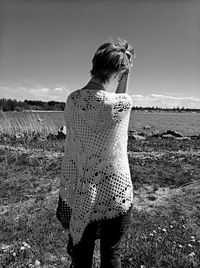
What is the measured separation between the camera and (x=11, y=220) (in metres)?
5.03

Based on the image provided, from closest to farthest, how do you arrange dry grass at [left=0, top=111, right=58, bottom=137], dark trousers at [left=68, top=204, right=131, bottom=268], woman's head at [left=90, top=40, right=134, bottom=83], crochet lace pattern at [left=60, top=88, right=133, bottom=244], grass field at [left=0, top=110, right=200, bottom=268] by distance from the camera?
woman's head at [left=90, top=40, right=134, bottom=83]
crochet lace pattern at [left=60, top=88, right=133, bottom=244]
dark trousers at [left=68, top=204, right=131, bottom=268]
grass field at [left=0, top=110, right=200, bottom=268]
dry grass at [left=0, top=111, right=58, bottom=137]

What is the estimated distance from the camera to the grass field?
3688 mm

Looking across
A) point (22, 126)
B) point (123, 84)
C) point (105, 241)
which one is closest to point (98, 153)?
point (123, 84)

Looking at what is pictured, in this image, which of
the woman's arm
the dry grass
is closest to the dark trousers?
the woman's arm

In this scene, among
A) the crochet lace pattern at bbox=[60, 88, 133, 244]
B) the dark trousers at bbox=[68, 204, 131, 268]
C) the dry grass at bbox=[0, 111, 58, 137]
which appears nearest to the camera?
the crochet lace pattern at bbox=[60, 88, 133, 244]

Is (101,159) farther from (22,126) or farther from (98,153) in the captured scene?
(22,126)

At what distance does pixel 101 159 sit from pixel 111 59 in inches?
33.4

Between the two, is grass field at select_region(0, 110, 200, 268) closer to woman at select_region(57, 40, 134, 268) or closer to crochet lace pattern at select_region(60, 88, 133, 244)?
woman at select_region(57, 40, 134, 268)

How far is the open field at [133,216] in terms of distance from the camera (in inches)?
145

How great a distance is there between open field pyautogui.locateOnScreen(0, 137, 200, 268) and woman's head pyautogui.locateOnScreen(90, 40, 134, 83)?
102 inches

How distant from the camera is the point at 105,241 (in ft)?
7.79

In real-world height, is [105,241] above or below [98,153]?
below

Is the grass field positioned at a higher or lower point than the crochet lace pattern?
lower

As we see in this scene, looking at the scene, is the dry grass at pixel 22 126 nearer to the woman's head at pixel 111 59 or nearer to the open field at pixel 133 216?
the open field at pixel 133 216
